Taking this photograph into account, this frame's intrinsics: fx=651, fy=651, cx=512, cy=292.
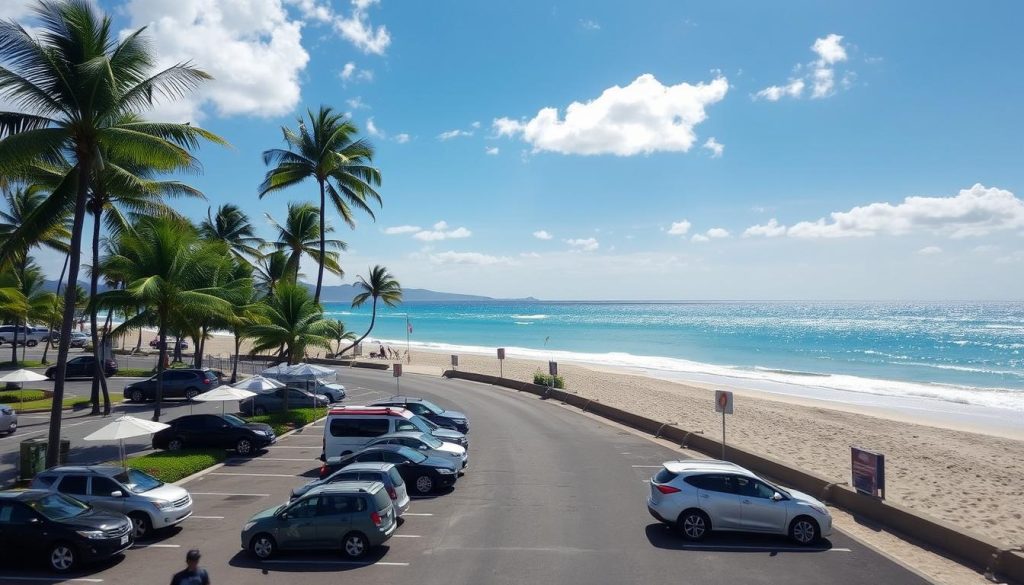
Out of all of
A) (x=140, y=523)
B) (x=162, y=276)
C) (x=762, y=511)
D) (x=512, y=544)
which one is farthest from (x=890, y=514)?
(x=162, y=276)

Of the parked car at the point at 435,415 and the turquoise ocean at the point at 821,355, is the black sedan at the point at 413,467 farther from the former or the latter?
the turquoise ocean at the point at 821,355

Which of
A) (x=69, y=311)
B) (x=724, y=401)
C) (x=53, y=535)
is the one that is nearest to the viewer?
(x=53, y=535)

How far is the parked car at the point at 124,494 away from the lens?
13844mm

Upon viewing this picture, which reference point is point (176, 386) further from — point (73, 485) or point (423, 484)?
point (423, 484)

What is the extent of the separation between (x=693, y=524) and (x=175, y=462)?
50.8ft

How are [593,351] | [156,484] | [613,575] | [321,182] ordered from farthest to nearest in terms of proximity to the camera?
[593,351] → [321,182] → [156,484] → [613,575]

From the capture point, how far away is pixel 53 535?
11.9 m

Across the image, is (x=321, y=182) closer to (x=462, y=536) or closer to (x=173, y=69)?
(x=173, y=69)

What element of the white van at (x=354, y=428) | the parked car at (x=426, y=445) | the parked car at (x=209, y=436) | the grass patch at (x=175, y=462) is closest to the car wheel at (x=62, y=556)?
the grass patch at (x=175, y=462)

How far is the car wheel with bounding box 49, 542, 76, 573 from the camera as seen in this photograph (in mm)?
11945

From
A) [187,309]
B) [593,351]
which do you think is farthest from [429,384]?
[593,351]

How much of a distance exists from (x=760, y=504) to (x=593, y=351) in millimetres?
78090

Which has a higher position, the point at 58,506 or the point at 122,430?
the point at 122,430

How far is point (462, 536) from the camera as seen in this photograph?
13.9 metres
